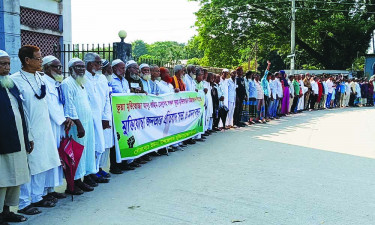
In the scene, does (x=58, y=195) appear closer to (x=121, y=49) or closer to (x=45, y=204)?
(x=45, y=204)

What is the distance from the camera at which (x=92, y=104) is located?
5.92 meters

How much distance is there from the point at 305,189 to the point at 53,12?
8.85 metres

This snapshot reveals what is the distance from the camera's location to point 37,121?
466 centimetres

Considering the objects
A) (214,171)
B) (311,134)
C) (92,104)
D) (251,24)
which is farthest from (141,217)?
(251,24)

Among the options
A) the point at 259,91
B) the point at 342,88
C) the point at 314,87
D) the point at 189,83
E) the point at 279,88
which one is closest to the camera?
the point at 189,83

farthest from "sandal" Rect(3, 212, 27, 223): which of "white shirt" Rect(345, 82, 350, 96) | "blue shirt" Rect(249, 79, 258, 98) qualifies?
"white shirt" Rect(345, 82, 350, 96)

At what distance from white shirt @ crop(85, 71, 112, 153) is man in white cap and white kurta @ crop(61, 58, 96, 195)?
17 centimetres

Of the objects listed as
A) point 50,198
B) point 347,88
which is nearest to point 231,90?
point 50,198

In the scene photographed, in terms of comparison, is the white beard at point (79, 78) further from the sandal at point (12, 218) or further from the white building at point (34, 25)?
the white building at point (34, 25)

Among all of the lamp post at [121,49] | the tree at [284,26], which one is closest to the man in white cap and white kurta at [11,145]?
the lamp post at [121,49]

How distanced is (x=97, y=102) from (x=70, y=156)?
1078mm

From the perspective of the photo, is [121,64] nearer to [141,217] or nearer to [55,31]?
[141,217]

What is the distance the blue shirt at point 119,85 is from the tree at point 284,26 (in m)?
25.9

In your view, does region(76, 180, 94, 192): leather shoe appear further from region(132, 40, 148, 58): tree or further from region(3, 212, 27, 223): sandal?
region(132, 40, 148, 58): tree
